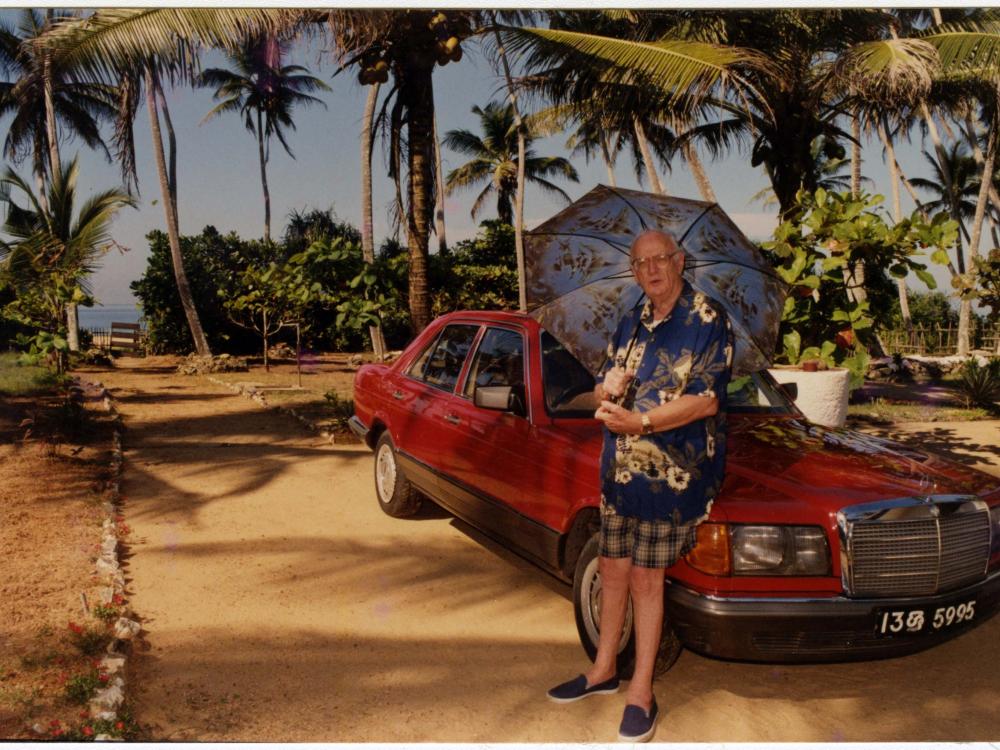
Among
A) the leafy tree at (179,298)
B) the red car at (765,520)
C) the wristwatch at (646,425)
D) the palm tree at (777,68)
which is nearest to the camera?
the wristwatch at (646,425)

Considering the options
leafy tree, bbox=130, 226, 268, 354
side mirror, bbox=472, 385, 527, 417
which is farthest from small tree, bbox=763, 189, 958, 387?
leafy tree, bbox=130, 226, 268, 354

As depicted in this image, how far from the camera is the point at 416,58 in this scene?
10852 millimetres

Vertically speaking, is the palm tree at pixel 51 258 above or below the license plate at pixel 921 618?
above

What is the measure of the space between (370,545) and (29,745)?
3.00m

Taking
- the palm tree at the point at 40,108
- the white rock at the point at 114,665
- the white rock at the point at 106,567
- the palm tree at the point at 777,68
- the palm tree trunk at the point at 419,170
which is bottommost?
the white rock at the point at 114,665

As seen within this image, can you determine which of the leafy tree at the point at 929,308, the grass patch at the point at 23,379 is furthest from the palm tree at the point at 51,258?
the leafy tree at the point at 929,308

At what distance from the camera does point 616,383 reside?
11.2ft

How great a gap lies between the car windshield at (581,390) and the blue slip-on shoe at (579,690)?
1398mm

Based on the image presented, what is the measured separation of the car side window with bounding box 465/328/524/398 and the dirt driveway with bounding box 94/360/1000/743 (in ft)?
3.99

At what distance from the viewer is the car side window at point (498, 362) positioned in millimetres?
5012

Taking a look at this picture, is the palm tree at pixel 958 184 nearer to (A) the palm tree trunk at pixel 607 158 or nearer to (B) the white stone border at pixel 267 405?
(A) the palm tree trunk at pixel 607 158

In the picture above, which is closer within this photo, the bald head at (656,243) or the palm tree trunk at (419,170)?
the bald head at (656,243)

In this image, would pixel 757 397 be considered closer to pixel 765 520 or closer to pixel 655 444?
pixel 765 520

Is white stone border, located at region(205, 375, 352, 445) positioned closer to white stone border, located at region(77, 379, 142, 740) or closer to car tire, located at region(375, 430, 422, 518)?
white stone border, located at region(77, 379, 142, 740)
